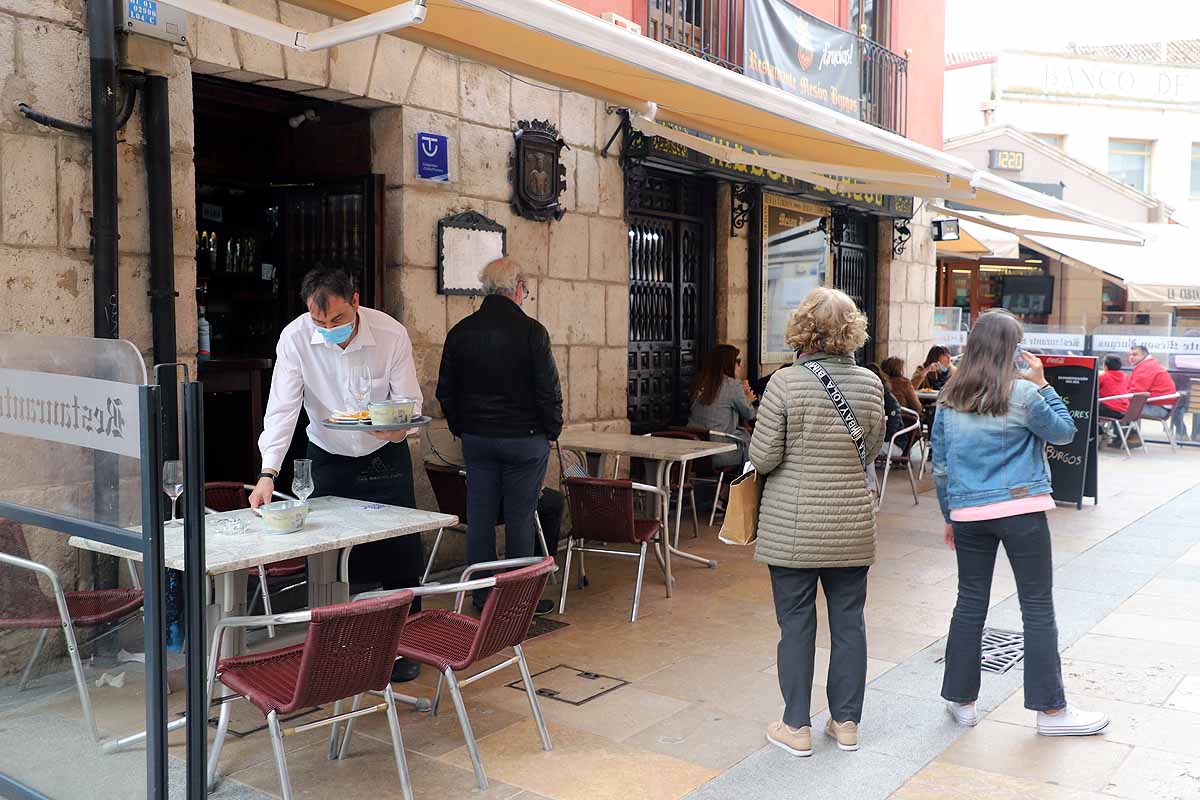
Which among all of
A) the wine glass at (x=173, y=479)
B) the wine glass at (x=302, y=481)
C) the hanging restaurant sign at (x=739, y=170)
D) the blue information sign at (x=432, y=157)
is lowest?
the wine glass at (x=302, y=481)

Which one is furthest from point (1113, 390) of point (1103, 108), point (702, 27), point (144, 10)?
point (1103, 108)

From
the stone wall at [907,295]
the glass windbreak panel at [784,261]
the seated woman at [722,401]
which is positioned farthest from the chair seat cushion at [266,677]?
the stone wall at [907,295]

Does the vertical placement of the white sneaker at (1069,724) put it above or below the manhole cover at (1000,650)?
above

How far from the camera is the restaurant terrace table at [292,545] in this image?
134 inches

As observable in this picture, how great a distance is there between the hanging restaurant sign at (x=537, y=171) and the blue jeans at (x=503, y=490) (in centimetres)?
239

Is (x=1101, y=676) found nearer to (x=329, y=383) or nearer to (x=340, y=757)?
(x=340, y=757)

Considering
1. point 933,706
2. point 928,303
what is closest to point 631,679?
point 933,706

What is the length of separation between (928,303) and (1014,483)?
11.0m

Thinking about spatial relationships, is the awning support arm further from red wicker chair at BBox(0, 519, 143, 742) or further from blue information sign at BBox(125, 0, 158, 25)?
red wicker chair at BBox(0, 519, 143, 742)

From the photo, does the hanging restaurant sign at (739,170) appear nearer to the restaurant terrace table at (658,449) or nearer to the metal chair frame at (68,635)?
the restaurant terrace table at (658,449)

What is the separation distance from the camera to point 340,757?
390 centimetres

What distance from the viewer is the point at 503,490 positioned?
535 centimetres

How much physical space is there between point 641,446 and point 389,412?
262cm

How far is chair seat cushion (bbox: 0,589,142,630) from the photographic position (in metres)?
3.42
